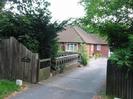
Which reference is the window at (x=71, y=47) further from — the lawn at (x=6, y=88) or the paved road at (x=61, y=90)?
the lawn at (x=6, y=88)

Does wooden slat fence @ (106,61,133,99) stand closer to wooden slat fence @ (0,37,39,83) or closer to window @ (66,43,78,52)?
wooden slat fence @ (0,37,39,83)

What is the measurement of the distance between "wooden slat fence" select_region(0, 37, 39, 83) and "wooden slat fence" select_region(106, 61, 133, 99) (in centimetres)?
415

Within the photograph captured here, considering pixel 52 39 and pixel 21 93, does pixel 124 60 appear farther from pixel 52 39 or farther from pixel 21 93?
pixel 52 39

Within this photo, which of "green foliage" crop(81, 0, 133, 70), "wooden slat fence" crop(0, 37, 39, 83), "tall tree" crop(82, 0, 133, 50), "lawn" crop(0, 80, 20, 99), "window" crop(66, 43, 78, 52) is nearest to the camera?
"green foliage" crop(81, 0, 133, 70)

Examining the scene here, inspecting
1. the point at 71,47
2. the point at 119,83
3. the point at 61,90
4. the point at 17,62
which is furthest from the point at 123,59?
the point at 71,47

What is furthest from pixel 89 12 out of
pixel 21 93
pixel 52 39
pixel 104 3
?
pixel 21 93

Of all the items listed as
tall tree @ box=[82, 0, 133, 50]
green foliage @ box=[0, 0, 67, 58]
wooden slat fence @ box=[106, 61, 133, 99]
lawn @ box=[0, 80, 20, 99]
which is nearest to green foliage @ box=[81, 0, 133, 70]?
tall tree @ box=[82, 0, 133, 50]

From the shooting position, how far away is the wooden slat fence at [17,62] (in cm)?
1219

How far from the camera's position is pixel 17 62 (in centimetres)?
1259

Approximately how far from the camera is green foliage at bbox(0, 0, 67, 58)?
12.9 meters

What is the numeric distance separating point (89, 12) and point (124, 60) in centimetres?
637

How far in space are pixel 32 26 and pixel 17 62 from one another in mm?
2305

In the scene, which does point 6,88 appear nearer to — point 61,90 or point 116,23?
point 61,90

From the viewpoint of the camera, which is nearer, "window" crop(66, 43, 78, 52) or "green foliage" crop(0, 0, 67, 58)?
"green foliage" crop(0, 0, 67, 58)
